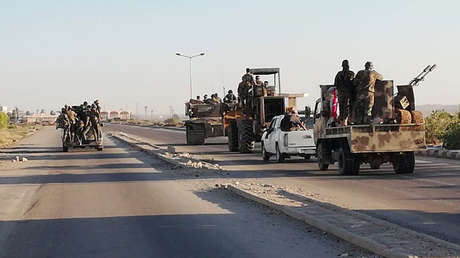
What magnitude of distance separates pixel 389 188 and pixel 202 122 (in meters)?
24.7

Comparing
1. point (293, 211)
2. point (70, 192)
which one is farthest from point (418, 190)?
point (70, 192)

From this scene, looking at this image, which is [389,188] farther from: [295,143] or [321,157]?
[295,143]

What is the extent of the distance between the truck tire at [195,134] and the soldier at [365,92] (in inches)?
846

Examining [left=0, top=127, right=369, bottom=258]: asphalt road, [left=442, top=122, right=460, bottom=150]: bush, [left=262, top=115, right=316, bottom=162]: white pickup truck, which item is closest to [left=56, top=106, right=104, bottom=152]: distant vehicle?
[left=262, top=115, right=316, bottom=162]: white pickup truck

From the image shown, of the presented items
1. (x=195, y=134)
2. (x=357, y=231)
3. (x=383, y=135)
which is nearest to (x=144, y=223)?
(x=357, y=231)

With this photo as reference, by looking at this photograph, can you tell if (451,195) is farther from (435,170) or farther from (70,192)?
(70,192)

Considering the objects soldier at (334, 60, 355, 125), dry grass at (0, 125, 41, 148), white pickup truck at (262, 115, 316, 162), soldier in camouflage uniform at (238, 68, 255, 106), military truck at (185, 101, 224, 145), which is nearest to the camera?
soldier at (334, 60, 355, 125)

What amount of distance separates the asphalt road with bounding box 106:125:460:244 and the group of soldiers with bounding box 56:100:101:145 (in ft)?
45.0

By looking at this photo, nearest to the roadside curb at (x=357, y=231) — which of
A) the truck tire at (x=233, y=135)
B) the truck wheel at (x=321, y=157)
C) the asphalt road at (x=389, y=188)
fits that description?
the asphalt road at (x=389, y=188)

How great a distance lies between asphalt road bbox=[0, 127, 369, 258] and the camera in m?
9.20

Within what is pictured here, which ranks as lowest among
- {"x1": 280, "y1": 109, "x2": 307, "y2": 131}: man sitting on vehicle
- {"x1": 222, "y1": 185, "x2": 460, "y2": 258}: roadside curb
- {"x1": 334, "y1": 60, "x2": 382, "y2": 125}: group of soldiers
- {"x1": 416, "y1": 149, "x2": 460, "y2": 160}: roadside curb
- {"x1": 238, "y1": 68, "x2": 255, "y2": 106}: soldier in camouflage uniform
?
{"x1": 222, "y1": 185, "x2": 460, "y2": 258}: roadside curb

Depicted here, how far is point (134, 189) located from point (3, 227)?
564 cm

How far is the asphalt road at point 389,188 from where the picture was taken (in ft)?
37.5

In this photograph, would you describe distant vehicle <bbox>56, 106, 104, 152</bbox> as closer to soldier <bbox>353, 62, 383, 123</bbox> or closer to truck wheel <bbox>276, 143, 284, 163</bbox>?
truck wheel <bbox>276, 143, 284, 163</bbox>
